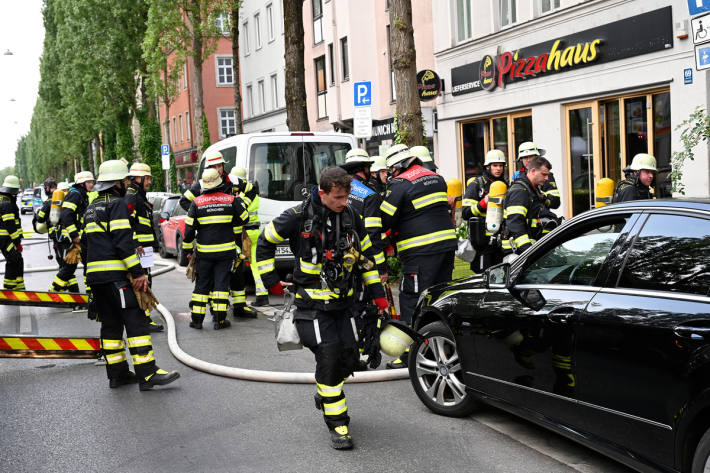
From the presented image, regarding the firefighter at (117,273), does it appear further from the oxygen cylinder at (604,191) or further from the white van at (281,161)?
the oxygen cylinder at (604,191)

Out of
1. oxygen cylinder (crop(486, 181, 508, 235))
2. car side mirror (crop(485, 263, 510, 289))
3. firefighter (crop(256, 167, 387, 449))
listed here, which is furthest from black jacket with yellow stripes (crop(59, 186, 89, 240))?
car side mirror (crop(485, 263, 510, 289))

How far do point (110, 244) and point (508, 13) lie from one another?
47.8ft

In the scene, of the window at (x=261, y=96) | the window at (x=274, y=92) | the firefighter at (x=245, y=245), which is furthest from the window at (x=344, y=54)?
the firefighter at (x=245, y=245)

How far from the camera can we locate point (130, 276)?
634 centimetres

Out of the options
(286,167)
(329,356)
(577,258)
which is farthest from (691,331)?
(286,167)

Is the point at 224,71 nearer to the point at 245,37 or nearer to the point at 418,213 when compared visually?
the point at 245,37

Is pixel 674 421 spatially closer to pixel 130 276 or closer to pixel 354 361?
pixel 354 361

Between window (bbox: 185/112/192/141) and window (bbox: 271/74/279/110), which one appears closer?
window (bbox: 271/74/279/110)

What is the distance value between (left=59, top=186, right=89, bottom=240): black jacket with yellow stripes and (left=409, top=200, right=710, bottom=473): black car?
271 inches

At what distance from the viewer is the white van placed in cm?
1130

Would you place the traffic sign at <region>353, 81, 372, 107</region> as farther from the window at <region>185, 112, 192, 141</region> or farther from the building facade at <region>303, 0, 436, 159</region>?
the window at <region>185, 112, 192, 141</region>

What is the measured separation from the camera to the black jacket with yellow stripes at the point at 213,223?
8.77 metres

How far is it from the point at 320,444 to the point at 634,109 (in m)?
12.3

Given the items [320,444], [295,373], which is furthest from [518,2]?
[320,444]
